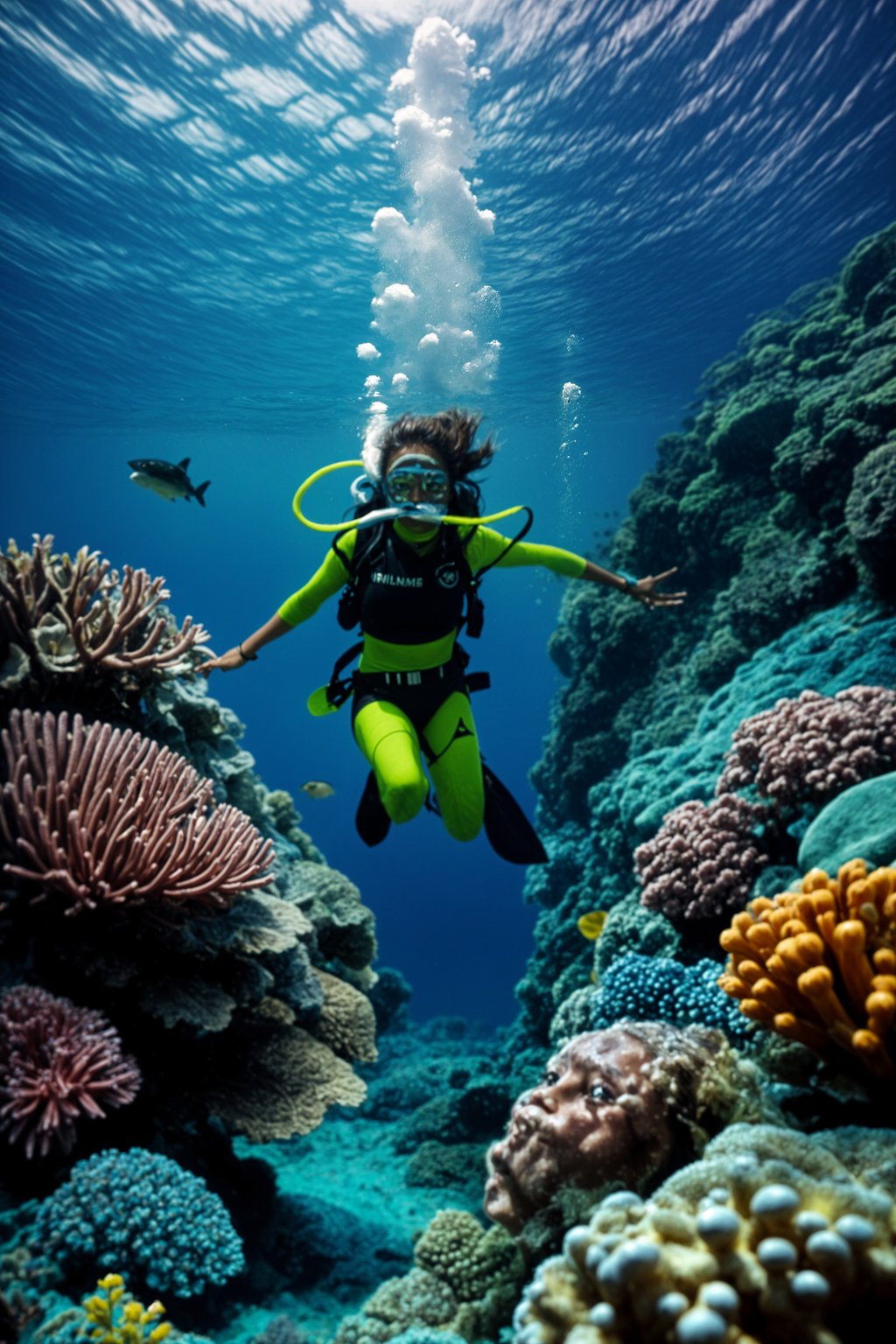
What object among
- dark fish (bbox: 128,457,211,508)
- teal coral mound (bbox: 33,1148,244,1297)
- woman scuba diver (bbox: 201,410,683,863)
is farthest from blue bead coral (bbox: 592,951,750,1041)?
dark fish (bbox: 128,457,211,508)

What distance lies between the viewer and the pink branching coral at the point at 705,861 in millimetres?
4410

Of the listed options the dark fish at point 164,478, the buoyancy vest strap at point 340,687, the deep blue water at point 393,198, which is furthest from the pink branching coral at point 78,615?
the deep blue water at point 393,198

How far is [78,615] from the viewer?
393 cm

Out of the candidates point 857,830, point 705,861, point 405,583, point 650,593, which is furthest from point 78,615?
point 857,830

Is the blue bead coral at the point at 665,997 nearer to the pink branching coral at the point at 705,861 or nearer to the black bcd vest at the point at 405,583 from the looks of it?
the pink branching coral at the point at 705,861

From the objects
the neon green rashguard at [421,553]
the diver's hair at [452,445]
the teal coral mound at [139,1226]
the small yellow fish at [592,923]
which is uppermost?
the diver's hair at [452,445]

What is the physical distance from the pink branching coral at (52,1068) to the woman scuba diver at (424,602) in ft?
7.00

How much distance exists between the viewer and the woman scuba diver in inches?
180

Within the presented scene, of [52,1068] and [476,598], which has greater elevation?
[476,598]

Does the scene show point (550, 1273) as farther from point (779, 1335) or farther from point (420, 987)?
point (420, 987)

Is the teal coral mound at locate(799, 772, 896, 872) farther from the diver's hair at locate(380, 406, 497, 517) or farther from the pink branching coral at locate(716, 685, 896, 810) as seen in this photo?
the diver's hair at locate(380, 406, 497, 517)

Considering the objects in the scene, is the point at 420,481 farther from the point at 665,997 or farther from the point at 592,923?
the point at 592,923

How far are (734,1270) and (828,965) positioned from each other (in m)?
1.07

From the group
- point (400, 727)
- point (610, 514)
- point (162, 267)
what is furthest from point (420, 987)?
point (400, 727)
